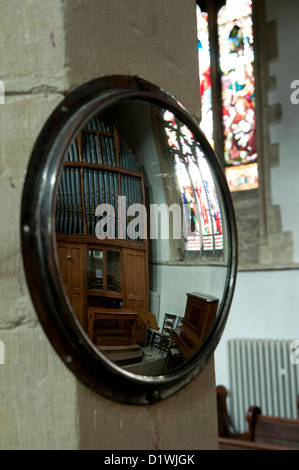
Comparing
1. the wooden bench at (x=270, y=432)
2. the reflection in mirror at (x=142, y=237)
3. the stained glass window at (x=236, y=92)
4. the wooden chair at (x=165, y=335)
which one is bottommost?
the wooden bench at (x=270, y=432)

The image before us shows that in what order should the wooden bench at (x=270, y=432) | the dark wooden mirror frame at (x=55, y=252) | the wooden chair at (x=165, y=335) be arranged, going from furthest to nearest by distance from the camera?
the wooden bench at (x=270, y=432) < the wooden chair at (x=165, y=335) < the dark wooden mirror frame at (x=55, y=252)

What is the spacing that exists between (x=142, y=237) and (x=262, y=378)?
406 centimetres

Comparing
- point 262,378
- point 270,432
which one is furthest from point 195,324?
point 262,378

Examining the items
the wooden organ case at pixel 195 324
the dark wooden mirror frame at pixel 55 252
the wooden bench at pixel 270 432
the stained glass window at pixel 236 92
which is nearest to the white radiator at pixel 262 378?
the wooden bench at pixel 270 432

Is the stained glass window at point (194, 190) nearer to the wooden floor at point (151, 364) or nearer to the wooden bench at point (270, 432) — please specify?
the wooden floor at point (151, 364)

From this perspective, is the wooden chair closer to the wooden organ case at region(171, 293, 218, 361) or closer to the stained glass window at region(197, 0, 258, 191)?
the wooden organ case at region(171, 293, 218, 361)

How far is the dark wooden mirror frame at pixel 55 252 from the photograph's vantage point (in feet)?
2.16

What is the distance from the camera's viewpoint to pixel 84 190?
28.1 inches

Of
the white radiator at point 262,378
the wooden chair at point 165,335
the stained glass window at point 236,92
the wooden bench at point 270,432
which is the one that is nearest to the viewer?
the wooden chair at point 165,335

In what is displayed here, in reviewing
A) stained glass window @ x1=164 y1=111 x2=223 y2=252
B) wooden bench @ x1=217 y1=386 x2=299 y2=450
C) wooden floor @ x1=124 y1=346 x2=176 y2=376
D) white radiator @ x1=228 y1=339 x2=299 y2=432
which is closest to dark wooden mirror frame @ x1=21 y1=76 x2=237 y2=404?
wooden floor @ x1=124 y1=346 x2=176 y2=376

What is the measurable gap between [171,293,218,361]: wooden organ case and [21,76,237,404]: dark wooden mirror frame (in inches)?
2.7

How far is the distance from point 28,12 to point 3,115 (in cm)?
15

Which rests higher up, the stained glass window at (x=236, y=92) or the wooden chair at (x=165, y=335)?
the stained glass window at (x=236, y=92)

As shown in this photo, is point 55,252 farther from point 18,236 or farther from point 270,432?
point 270,432
